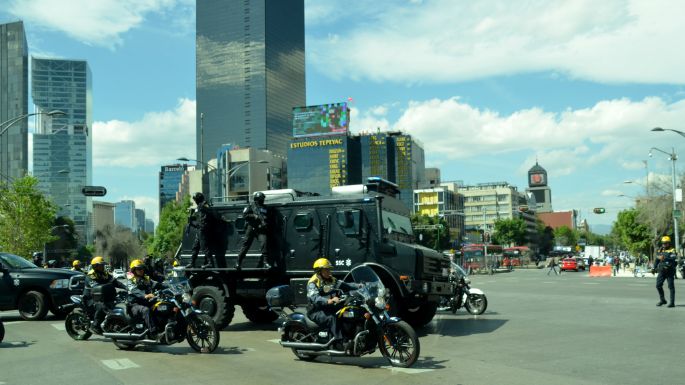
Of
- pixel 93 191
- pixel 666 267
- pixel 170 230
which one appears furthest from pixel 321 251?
pixel 170 230

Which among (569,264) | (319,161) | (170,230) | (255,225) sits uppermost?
(319,161)

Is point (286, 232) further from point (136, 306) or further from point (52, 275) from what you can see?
point (52, 275)

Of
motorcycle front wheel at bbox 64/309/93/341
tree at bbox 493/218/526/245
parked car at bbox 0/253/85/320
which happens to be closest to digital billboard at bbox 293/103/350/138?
tree at bbox 493/218/526/245

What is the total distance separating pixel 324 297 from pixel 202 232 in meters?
5.74

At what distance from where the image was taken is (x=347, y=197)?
45.6 feet

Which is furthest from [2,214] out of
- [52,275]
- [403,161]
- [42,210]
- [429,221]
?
[403,161]

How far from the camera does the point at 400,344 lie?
9.15m

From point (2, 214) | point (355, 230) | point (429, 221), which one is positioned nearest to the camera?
point (355, 230)

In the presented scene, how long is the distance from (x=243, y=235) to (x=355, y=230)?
9.50ft

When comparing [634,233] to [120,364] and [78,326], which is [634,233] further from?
[120,364]

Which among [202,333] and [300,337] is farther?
[202,333]

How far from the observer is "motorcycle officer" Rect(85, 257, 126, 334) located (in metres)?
12.3

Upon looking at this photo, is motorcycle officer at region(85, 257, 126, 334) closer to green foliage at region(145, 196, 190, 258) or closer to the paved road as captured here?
the paved road

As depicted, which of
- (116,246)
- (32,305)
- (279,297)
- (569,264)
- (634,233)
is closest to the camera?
(279,297)
